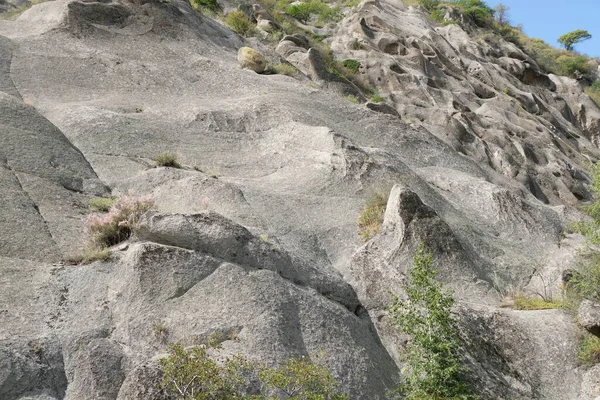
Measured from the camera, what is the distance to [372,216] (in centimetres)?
1374

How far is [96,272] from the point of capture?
10203 mm

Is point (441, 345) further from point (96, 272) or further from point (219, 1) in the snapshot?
point (219, 1)

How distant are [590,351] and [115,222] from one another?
27.2 feet

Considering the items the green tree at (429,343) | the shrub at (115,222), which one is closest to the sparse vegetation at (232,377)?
the green tree at (429,343)

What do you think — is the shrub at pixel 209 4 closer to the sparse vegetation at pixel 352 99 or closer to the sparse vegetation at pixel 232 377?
the sparse vegetation at pixel 352 99

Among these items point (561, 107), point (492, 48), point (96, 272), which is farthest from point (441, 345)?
point (492, 48)

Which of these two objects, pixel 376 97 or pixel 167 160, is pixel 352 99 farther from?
pixel 167 160

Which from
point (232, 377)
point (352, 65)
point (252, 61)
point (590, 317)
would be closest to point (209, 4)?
point (352, 65)

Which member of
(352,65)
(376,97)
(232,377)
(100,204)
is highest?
(232,377)

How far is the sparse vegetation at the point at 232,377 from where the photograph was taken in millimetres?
7906

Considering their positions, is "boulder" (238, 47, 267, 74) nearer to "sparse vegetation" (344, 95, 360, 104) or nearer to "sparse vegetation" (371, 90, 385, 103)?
"sparse vegetation" (344, 95, 360, 104)

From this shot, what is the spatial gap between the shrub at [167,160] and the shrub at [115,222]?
10.1 feet

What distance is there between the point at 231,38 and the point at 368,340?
1796 cm

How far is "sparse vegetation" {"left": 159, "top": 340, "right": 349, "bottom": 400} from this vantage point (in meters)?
7.91
